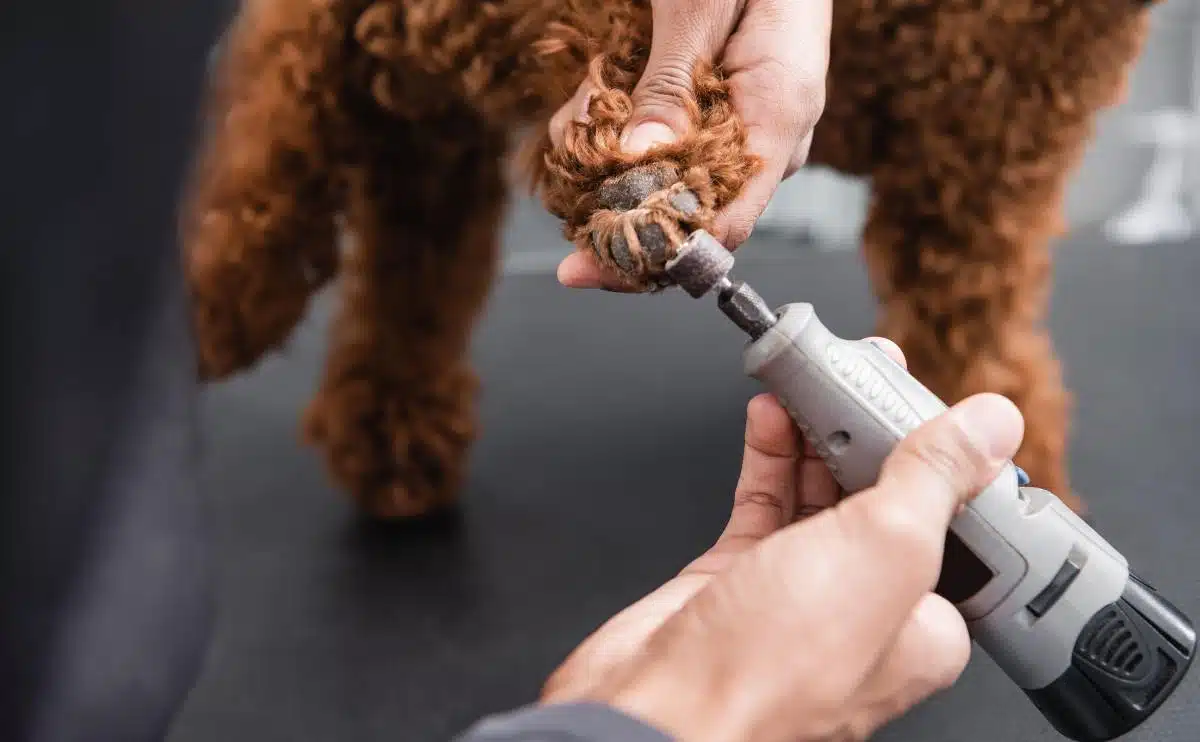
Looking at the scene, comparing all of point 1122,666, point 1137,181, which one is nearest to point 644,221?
point 1122,666

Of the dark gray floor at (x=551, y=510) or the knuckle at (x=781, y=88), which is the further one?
the dark gray floor at (x=551, y=510)

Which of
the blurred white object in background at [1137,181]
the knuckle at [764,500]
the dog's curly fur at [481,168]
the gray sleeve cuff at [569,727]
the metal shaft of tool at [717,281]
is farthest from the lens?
the blurred white object in background at [1137,181]

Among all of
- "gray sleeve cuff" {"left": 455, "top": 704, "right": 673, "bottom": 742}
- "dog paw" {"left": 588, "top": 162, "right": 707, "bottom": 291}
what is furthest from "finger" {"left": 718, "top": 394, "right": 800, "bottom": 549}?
"gray sleeve cuff" {"left": 455, "top": 704, "right": 673, "bottom": 742}

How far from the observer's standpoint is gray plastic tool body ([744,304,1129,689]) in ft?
1.27

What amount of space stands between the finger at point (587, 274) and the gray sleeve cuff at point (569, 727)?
0.62 feet

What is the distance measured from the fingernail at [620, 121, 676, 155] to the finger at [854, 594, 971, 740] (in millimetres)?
207

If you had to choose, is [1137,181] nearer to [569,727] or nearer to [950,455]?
[950,455]

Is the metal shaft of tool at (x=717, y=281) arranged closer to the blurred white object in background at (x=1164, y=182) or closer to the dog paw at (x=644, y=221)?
the dog paw at (x=644, y=221)

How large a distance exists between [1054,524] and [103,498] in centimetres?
38

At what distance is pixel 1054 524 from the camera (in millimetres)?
403

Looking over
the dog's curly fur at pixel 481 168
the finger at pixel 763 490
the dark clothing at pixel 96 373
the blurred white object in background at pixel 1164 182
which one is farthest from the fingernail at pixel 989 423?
the blurred white object in background at pixel 1164 182

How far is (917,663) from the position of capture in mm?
361

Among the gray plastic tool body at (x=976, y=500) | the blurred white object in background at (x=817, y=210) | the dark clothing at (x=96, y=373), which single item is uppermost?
the gray plastic tool body at (x=976, y=500)

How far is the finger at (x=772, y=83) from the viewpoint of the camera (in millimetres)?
446
